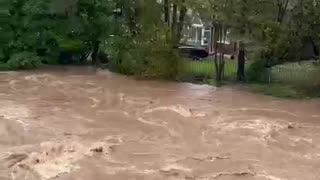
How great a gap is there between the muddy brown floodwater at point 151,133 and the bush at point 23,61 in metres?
2.72

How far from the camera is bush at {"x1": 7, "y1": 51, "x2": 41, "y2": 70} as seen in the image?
22172mm

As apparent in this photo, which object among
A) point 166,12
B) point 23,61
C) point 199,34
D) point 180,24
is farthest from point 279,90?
point 23,61

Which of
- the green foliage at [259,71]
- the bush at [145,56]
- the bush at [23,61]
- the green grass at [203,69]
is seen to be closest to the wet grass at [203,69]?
the green grass at [203,69]

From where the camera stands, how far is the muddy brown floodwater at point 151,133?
10.1 meters

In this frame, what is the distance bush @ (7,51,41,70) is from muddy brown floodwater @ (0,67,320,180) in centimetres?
272

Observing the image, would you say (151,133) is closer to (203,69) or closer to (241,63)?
(241,63)

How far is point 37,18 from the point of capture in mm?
22609

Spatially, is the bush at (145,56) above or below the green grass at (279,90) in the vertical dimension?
above

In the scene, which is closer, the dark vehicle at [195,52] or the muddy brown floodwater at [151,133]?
the muddy brown floodwater at [151,133]

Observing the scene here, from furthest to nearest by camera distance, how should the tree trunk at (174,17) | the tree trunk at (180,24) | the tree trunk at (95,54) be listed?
the tree trunk at (95,54)
the tree trunk at (174,17)
the tree trunk at (180,24)

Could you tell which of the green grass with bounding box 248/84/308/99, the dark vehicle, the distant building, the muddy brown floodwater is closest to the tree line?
the distant building

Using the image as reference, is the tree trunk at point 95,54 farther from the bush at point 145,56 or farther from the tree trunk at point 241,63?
the tree trunk at point 241,63

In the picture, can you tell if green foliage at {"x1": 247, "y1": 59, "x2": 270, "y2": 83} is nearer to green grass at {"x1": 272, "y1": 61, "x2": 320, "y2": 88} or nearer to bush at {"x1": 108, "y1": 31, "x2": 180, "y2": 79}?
green grass at {"x1": 272, "y1": 61, "x2": 320, "y2": 88}

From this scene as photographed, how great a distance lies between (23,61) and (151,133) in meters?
11.0
